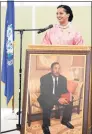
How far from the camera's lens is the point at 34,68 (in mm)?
2039

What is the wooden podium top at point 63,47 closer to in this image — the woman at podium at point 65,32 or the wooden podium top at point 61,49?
the wooden podium top at point 61,49

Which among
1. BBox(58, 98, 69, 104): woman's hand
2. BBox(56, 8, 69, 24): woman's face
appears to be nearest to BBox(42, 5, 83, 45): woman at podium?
BBox(56, 8, 69, 24): woman's face

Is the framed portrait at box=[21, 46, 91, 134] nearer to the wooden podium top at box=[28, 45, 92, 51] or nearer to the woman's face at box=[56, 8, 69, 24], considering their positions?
the wooden podium top at box=[28, 45, 92, 51]

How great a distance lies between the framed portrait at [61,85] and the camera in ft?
6.44

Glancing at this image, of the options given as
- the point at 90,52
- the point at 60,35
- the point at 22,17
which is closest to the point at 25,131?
the point at 90,52

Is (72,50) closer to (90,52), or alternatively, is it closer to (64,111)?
(90,52)

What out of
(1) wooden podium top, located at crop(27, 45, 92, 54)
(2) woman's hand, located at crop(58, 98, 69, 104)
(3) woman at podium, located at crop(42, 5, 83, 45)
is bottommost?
(2) woman's hand, located at crop(58, 98, 69, 104)

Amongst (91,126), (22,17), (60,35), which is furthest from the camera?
(22,17)

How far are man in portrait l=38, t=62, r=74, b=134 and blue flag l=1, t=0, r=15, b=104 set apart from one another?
1.23 metres

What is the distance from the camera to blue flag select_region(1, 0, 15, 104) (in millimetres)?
3127

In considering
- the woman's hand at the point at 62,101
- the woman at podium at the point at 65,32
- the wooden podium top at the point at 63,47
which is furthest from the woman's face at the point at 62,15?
the woman's hand at the point at 62,101

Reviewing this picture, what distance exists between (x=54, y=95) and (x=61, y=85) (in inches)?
3.7

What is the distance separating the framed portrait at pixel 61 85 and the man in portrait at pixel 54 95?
0.04 ft

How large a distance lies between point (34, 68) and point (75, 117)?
1.62 feet
